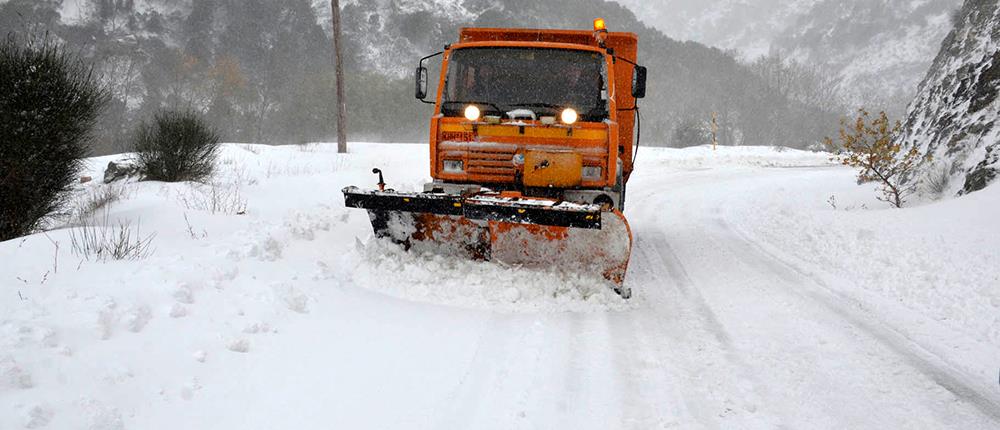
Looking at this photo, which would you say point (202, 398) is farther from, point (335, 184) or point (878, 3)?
point (878, 3)

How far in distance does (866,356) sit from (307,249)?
4.99 metres

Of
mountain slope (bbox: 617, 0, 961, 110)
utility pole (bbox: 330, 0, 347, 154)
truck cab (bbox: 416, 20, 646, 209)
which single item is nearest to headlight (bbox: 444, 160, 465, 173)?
truck cab (bbox: 416, 20, 646, 209)

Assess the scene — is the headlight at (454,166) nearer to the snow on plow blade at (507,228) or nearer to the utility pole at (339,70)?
the snow on plow blade at (507,228)

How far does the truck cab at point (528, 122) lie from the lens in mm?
5125

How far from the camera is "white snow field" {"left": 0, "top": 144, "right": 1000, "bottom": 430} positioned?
2730 mm

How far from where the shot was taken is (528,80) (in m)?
5.61

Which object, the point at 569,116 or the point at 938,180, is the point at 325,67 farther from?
the point at 569,116

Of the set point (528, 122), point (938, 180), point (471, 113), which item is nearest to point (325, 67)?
point (471, 113)

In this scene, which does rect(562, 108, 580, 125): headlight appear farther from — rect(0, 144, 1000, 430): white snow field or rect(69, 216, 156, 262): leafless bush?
rect(69, 216, 156, 262): leafless bush

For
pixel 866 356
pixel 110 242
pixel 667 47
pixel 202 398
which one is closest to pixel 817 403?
pixel 866 356

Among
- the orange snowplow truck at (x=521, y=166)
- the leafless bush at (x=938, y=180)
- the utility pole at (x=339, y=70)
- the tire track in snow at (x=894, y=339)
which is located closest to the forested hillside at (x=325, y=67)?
the utility pole at (x=339, y=70)

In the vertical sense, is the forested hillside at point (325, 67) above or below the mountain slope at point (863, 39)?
below

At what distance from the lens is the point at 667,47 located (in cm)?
6994

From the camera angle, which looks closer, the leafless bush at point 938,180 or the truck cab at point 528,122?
the truck cab at point 528,122
